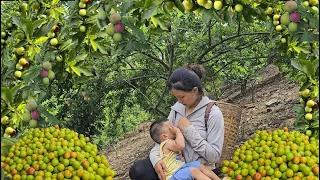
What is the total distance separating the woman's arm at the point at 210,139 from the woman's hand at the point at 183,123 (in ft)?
0.08

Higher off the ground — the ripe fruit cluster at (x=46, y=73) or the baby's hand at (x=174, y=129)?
the ripe fruit cluster at (x=46, y=73)

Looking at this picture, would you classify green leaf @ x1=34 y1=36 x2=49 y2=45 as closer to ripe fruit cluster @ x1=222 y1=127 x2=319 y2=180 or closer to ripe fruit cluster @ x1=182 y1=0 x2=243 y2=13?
ripe fruit cluster @ x1=182 y1=0 x2=243 y2=13

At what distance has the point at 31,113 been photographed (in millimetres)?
2773

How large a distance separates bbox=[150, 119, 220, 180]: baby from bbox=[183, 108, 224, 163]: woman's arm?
6 centimetres

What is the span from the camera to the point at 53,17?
2.92 metres

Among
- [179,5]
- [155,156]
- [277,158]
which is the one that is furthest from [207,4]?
[155,156]

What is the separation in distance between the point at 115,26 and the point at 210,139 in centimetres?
89

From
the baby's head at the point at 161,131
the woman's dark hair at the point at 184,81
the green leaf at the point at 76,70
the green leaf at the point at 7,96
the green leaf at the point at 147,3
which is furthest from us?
the baby's head at the point at 161,131

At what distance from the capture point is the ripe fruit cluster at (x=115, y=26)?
2875mm

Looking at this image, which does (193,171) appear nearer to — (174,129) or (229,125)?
(174,129)

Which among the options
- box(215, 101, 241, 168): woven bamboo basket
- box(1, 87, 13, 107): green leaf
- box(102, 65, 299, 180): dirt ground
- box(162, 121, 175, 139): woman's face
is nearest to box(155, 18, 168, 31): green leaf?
box(162, 121, 175, 139): woman's face

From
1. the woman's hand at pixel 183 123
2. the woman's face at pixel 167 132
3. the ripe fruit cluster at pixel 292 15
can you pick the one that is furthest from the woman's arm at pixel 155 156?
the ripe fruit cluster at pixel 292 15

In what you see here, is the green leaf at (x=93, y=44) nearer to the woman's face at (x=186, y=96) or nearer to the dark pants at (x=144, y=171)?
the woman's face at (x=186, y=96)

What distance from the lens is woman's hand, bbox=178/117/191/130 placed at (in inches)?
124
